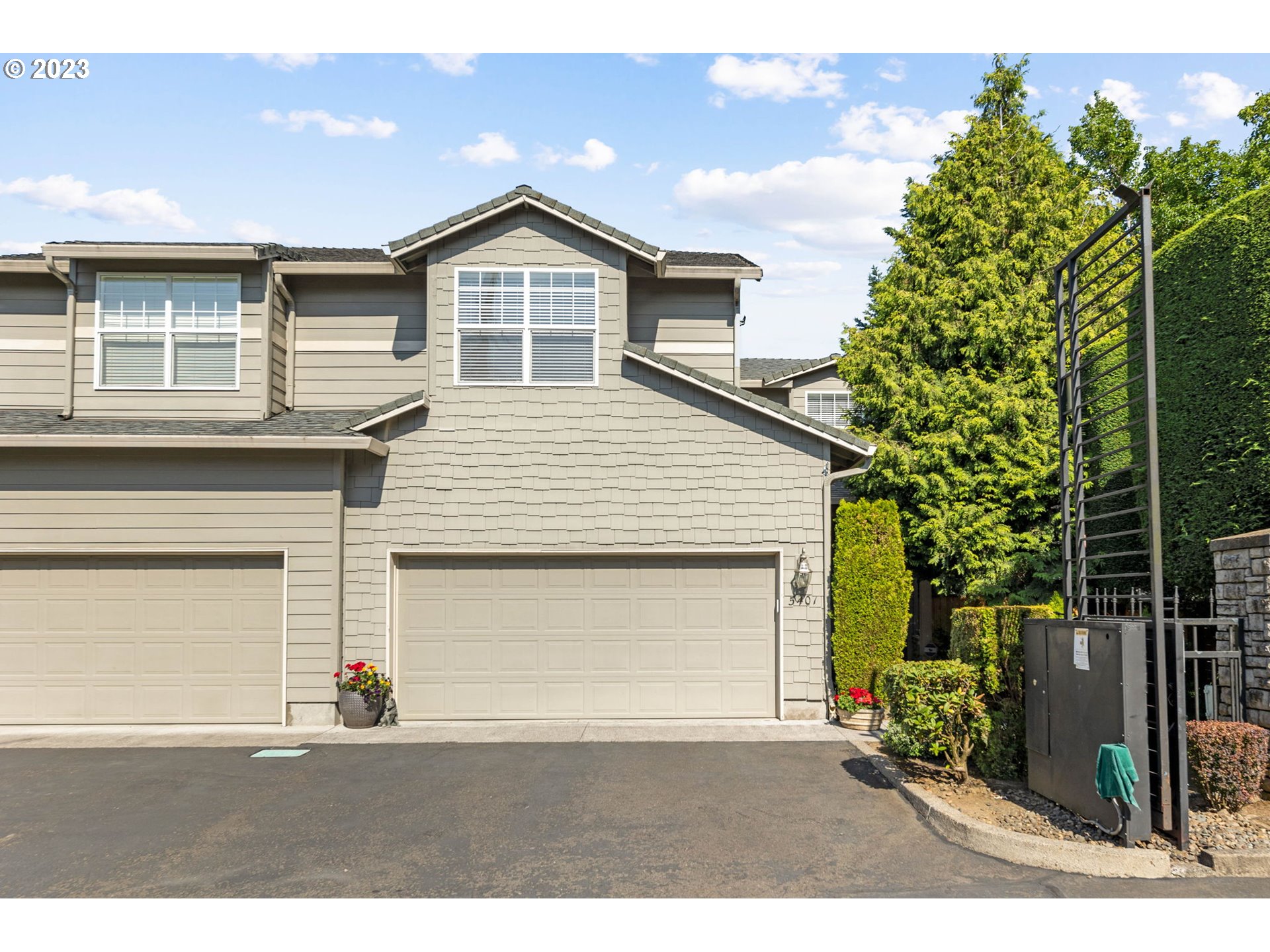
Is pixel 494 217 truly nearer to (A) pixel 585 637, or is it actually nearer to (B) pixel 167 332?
(B) pixel 167 332

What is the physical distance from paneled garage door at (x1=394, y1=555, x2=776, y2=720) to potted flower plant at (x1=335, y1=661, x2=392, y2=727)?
18.4 inches

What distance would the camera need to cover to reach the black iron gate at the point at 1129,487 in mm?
6070

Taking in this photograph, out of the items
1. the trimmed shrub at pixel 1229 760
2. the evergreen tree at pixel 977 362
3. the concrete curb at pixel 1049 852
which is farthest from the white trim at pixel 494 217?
the trimmed shrub at pixel 1229 760

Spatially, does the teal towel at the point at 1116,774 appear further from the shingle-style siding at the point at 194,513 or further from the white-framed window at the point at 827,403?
the white-framed window at the point at 827,403

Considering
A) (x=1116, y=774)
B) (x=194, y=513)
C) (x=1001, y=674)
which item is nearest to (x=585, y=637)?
(x=194, y=513)

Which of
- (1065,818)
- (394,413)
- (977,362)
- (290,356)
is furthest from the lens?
(977,362)

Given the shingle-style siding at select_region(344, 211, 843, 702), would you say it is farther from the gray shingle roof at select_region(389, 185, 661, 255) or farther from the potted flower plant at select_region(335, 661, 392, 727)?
the potted flower plant at select_region(335, 661, 392, 727)

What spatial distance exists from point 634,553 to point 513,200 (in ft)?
16.3

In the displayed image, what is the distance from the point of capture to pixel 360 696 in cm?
1100

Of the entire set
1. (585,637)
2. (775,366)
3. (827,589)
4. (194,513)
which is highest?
(775,366)

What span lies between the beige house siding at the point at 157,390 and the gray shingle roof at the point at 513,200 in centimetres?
236

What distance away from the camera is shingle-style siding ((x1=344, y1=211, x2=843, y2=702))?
11609mm

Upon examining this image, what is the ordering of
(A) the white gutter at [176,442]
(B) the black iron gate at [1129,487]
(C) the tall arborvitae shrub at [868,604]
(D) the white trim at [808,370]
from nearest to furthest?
(B) the black iron gate at [1129,487] → (A) the white gutter at [176,442] → (C) the tall arborvitae shrub at [868,604] → (D) the white trim at [808,370]

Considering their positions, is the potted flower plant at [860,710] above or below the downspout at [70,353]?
below
